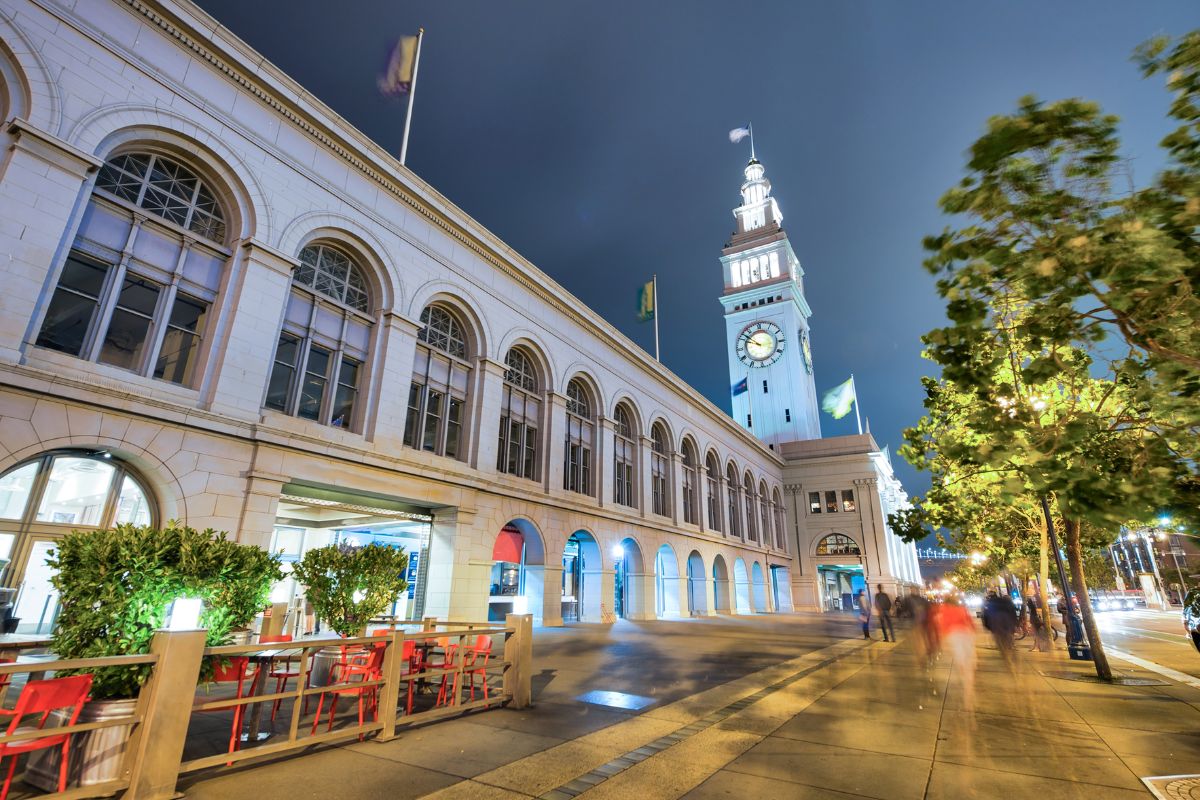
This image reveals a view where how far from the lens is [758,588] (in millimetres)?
46094

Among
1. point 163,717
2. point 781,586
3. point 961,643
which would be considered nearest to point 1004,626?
point 961,643

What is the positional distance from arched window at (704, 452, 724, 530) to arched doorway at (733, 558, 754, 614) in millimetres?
3793

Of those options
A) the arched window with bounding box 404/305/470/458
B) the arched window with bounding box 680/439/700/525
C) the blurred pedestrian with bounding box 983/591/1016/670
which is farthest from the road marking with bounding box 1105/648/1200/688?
the arched window with bounding box 680/439/700/525

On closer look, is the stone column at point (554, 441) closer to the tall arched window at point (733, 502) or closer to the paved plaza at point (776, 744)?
the paved plaza at point (776, 744)

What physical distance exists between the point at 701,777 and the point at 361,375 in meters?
15.8

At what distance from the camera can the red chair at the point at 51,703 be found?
4633 mm

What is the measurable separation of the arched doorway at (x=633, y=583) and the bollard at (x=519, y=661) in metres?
20.9

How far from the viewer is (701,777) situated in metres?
5.79

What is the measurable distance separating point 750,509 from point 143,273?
4435 centimetres

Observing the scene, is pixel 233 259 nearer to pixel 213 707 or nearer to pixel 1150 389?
pixel 213 707

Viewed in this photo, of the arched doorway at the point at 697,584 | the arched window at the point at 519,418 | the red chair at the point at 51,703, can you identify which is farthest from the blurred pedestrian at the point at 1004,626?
the arched doorway at the point at 697,584

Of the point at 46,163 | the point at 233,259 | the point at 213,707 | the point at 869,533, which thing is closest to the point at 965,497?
the point at 213,707

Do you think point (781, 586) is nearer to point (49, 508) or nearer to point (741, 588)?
point (741, 588)

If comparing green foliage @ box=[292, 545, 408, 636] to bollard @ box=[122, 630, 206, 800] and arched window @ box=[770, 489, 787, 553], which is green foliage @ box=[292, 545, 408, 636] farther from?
arched window @ box=[770, 489, 787, 553]
